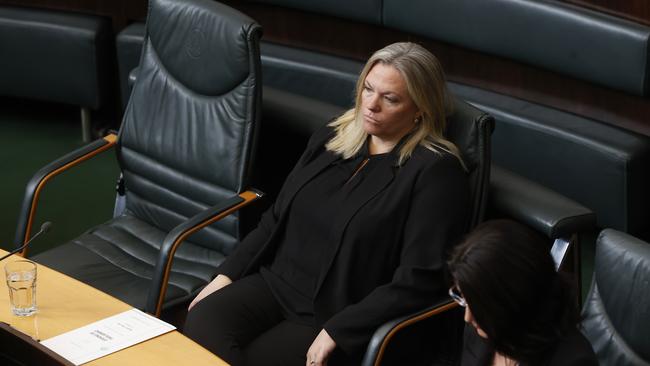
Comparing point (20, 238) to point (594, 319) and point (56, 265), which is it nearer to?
point (56, 265)

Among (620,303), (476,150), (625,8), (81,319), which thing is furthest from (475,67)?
(81,319)

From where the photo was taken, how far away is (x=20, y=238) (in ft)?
11.5

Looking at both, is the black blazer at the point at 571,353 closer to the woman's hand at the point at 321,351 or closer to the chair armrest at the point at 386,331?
the chair armrest at the point at 386,331

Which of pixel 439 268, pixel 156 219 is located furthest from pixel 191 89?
pixel 439 268

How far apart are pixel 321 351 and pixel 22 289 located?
80 centimetres

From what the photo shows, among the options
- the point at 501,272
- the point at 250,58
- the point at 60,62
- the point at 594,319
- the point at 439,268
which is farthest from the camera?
the point at 60,62

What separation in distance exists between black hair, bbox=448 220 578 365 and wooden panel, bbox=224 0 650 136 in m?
1.98

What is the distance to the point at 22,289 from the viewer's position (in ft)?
8.61

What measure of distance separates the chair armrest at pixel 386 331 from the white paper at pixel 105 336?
52 centimetres

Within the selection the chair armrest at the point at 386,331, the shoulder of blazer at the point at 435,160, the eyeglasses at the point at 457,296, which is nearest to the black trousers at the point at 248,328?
the chair armrest at the point at 386,331

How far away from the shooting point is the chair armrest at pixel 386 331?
2.81m

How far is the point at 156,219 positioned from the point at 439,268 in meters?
1.19

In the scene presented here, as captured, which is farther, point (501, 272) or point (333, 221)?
point (333, 221)

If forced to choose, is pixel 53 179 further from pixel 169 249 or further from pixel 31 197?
pixel 169 249
